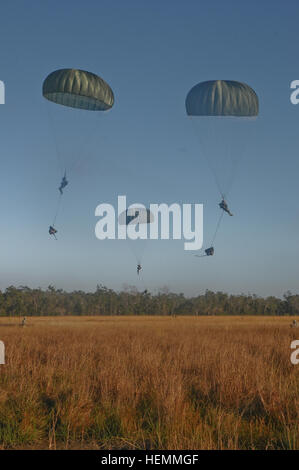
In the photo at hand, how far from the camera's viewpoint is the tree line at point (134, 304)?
109 meters

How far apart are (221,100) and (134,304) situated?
342ft

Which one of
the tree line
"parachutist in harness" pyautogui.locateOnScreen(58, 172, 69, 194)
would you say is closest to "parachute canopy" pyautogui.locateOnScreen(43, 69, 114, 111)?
"parachutist in harness" pyautogui.locateOnScreen(58, 172, 69, 194)

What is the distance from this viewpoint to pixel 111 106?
22188mm

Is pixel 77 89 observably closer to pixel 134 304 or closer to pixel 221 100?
pixel 221 100

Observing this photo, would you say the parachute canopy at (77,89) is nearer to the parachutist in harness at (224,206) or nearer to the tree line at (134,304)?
the parachutist in harness at (224,206)

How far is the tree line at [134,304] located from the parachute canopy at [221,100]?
3387 inches

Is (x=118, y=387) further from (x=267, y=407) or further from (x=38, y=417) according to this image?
(x=267, y=407)

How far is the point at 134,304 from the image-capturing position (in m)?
120

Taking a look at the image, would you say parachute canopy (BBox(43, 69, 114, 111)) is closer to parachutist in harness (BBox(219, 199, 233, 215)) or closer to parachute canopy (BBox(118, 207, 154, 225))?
parachutist in harness (BBox(219, 199, 233, 215))

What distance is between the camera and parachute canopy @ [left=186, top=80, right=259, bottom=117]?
19469 millimetres
